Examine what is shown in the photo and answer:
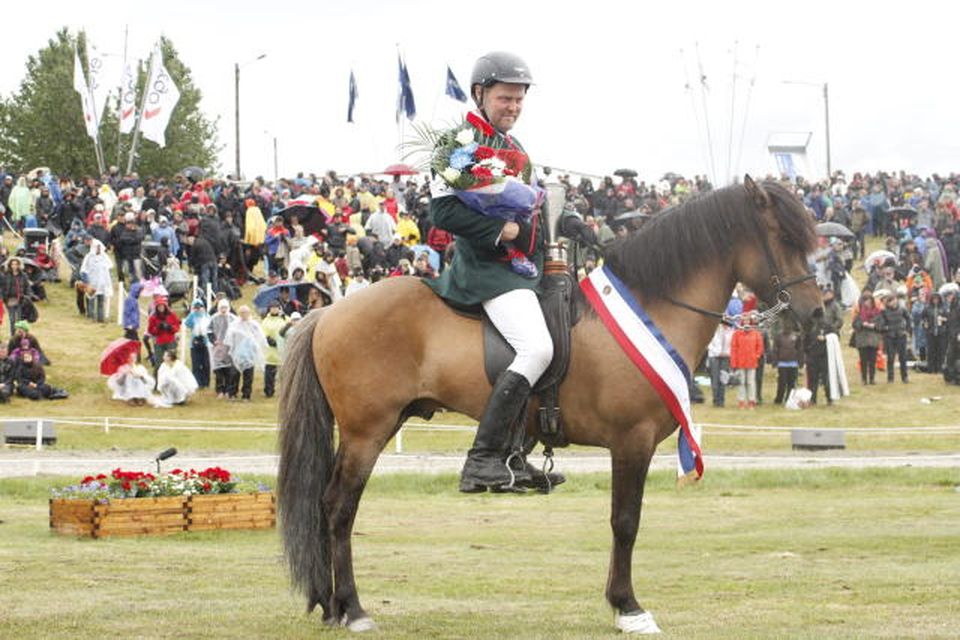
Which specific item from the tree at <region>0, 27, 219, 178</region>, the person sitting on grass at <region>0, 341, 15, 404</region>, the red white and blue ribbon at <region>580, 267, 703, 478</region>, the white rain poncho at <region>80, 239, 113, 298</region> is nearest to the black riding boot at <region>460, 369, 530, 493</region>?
the red white and blue ribbon at <region>580, 267, 703, 478</region>

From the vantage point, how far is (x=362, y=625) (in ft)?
31.8

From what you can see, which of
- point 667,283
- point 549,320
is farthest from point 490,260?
point 667,283

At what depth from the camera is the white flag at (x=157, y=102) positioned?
4981cm

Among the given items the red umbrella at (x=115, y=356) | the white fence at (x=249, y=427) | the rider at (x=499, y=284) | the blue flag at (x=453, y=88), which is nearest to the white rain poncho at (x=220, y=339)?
the red umbrella at (x=115, y=356)

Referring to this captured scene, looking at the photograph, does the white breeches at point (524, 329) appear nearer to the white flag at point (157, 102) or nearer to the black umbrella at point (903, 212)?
the white flag at point (157, 102)

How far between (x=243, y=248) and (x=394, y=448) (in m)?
14.8

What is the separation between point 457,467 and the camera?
80.5ft

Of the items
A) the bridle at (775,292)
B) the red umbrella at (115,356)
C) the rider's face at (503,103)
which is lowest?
the red umbrella at (115,356)

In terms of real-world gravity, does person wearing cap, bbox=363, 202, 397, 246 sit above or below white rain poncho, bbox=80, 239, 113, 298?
above

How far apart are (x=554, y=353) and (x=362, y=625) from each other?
2122mm

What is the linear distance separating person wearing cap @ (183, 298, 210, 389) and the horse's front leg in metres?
24.7

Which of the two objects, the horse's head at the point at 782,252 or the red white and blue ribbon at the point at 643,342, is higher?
the horse's head at the point at 782,252

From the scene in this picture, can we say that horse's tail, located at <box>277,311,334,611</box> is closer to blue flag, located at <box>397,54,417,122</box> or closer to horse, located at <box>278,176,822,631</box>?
horse, located at <box>278,176,822,631</box>

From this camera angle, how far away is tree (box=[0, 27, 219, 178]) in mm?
82000
